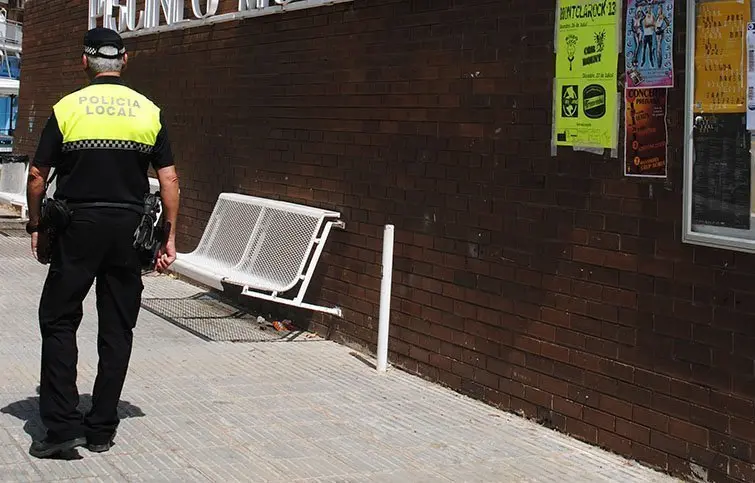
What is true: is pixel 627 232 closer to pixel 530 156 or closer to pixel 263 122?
pixel 530 156

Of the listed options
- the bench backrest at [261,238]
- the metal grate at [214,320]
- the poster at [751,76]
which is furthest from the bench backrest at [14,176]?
the poster at [751,76]

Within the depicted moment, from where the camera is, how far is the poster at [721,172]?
177 inches

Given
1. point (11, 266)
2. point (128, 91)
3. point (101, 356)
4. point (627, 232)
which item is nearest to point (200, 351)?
point (101, 356)

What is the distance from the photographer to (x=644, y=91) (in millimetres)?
5023

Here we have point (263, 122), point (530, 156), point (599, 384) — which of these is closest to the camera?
point (599, 384)

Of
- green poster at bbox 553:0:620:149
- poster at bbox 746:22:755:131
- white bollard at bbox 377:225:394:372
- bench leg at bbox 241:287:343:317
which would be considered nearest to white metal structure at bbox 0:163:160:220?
bench leg at bbox 241:287:343:317

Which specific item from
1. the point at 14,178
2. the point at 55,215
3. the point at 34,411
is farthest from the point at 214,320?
the point at 14,178

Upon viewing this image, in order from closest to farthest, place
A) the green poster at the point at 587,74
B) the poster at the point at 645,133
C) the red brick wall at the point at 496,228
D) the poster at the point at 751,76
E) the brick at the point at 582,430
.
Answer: the poster at the point at 751,76
the red brick wall at the point at 496,228
the poster at the point at 645,133
the green poster at the point at 587,74
the brick at the point at 582,430

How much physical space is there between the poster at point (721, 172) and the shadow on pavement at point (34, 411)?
3.16m

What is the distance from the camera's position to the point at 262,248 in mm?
8336

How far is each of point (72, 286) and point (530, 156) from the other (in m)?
2.58

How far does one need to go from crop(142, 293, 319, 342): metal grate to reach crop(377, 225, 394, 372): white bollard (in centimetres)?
123

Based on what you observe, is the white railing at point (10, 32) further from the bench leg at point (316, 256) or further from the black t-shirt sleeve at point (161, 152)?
the black t-shirt sleeve at point (161, 152)

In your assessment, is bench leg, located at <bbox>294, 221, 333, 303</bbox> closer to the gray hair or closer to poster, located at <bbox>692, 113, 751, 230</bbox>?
the gray hair
